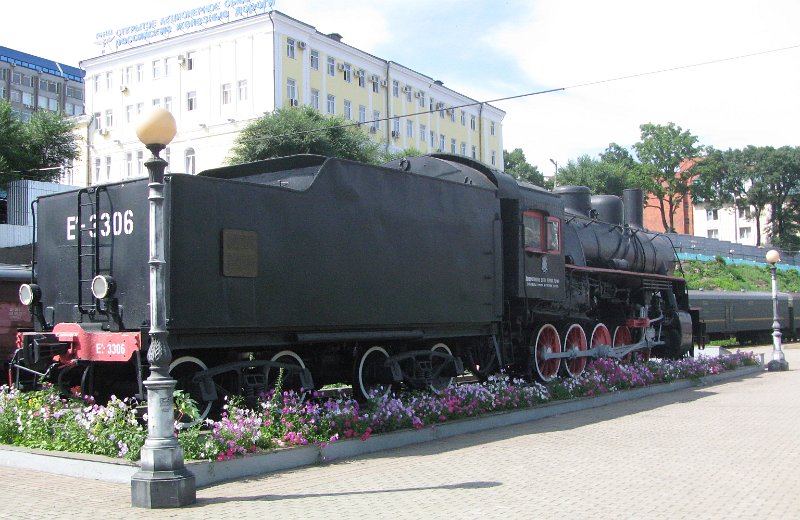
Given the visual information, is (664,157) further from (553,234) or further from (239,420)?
(239,420)

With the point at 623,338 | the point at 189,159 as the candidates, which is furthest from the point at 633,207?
the point at 189,159

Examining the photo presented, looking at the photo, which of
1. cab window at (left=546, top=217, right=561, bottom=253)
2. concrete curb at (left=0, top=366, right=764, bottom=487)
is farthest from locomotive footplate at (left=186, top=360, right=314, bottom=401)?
cab window at (left=546, top=217, right=561, bottom=253)

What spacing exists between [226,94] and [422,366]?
39.7 metres

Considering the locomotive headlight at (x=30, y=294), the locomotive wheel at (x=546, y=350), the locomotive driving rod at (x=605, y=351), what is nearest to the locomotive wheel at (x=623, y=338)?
the locomotive driving rod at (x=605, y=351)

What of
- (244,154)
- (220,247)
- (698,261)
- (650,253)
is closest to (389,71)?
(244,154)

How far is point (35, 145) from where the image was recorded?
3722 cm

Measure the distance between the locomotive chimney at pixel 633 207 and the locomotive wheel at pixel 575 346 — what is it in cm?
523

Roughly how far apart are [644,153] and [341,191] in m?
70.5

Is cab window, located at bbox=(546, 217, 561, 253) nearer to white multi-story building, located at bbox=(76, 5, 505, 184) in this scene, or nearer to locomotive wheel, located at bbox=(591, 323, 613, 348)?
locomotive wheel, located at bbox=(591, 323, 613, 348)

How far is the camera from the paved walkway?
6250mm

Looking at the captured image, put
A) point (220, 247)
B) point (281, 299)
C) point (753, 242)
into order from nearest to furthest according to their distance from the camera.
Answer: point (220, 247), point (281, 299), point (753, 242)

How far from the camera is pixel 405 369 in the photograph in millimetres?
11328

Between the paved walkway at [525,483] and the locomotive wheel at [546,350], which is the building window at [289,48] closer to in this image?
the locomotive wheel at [546,350]

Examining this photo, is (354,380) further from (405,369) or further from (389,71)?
(389,71)
